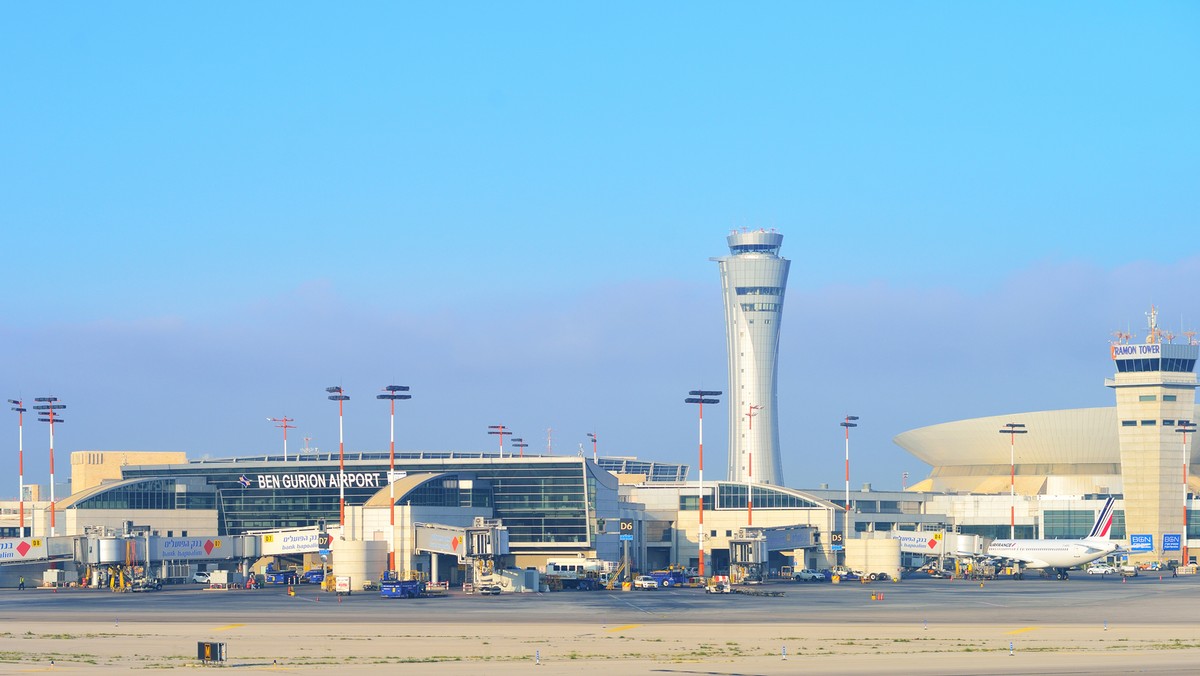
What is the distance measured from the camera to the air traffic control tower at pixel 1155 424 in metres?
183

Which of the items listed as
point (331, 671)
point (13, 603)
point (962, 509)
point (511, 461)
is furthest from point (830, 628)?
point (962, 509)

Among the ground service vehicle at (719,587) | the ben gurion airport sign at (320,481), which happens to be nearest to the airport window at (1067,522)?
the ben gurion airport sign at (320,481)

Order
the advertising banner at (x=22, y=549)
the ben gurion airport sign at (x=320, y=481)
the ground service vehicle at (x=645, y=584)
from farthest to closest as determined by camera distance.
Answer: the ben gurion airport sign at (x=320, y=481)
the advertising banner at (x=22, y=549)
the ground service vehicle at (x=645, y=584)

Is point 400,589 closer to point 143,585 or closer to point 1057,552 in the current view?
point 143,585

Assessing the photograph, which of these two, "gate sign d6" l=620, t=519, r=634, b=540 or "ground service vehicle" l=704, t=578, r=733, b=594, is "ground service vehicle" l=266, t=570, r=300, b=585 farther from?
"gate sign d6" l=620, t=519, r=634, b=540

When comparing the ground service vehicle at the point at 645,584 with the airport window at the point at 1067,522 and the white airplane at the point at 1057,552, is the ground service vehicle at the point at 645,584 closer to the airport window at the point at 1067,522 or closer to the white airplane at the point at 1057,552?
the white airplane at the point at 1057,552

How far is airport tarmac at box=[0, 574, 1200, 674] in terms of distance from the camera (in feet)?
174

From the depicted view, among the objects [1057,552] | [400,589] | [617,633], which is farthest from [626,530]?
[617,633]

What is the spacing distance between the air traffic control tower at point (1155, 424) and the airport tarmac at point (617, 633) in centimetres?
8754

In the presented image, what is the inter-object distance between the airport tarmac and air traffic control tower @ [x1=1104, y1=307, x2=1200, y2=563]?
287ft

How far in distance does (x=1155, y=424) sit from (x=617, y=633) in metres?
133

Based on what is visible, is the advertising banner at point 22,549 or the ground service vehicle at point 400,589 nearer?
the ground service vehicle at point 400,589

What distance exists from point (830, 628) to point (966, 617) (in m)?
11.2

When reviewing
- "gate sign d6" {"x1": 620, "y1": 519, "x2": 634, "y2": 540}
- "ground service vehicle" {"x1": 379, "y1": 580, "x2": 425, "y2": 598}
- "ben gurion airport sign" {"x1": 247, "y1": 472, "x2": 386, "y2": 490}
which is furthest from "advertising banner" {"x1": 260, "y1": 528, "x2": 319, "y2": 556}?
"ground service vehicle" {"x1": 379, "y1": 580, "x2": 425, "y2": 598}
